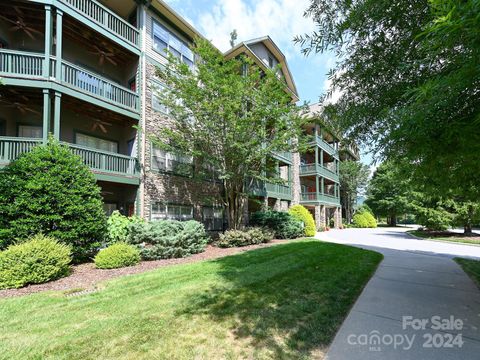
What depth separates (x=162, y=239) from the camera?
9.44m

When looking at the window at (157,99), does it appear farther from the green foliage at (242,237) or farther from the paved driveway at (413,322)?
the paved driveway at (413,322)

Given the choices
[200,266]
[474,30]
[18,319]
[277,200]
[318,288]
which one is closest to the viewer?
[474,30]

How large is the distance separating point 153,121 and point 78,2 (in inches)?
214

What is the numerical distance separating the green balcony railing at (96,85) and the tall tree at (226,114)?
158cm

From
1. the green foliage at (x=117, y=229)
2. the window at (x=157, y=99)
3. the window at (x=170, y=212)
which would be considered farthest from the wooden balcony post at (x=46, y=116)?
the window at (x=170, y=212)

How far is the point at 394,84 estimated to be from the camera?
13.9 feet

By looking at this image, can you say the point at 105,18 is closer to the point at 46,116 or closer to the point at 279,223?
the point at 46,116

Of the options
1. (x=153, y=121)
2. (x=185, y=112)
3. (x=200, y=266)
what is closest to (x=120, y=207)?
(x=153, y=121)

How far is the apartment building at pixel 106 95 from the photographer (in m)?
9.69

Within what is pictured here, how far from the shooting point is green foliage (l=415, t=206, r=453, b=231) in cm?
1936

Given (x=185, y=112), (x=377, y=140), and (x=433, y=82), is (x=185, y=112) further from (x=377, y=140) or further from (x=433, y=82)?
(x=433, y=82)

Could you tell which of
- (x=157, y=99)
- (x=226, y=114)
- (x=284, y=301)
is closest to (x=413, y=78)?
(x=284, y=301)

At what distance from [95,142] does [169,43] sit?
666cm

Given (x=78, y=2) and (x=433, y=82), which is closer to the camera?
(x=433, y=82)
